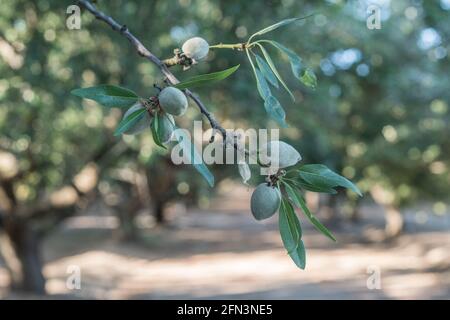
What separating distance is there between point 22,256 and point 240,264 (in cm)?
653

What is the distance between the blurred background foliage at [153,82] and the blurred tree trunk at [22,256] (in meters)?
0.02

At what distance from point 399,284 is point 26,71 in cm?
864

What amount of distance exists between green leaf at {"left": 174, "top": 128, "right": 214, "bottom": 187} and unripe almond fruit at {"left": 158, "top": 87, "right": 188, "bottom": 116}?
0.05m

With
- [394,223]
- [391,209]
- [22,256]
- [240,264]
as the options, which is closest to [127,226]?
[240,264]

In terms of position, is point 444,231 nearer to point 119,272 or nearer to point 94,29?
point 119,272

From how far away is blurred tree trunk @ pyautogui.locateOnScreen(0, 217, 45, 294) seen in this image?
8266 millimetres

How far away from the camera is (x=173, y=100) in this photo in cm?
115

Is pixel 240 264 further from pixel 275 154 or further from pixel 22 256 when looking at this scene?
pixel 275 154

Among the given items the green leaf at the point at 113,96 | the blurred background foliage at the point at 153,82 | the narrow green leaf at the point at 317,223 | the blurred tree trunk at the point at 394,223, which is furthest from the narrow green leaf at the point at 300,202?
A: the blurred tree trunk at the point at 394,223

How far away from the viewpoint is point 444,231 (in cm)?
2081

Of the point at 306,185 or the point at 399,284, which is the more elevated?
the point at 399,284

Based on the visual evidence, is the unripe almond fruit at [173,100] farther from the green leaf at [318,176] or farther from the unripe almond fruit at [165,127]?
the green leaf at [318,176]

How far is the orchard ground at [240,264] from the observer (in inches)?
403

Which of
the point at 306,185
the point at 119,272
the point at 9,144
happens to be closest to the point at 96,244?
the point at 119,272
